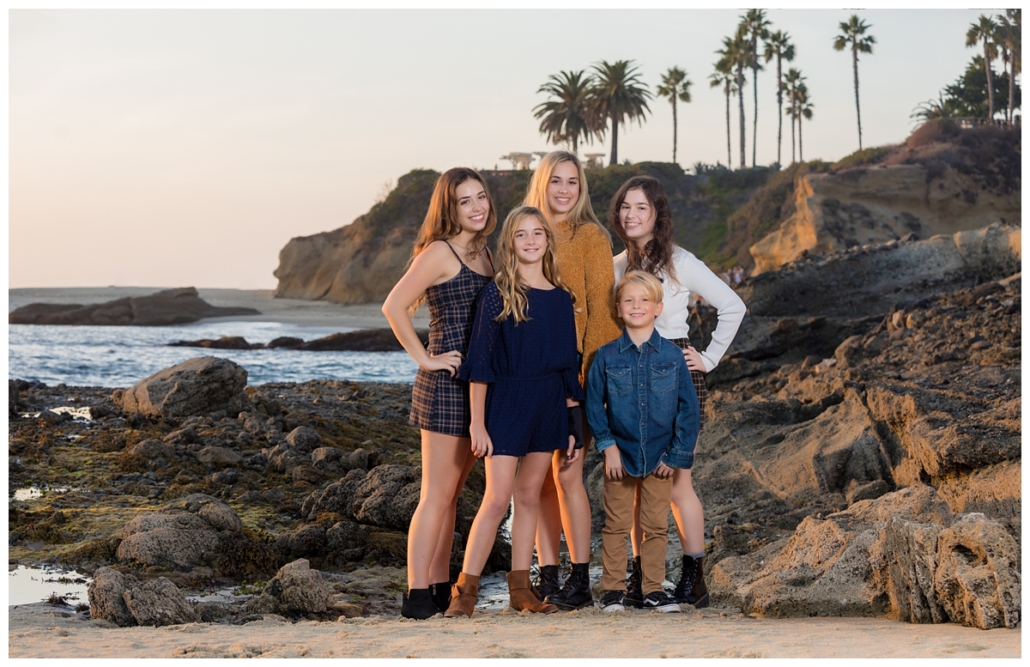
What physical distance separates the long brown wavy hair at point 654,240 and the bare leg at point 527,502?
3.31ft

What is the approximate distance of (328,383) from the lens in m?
14.7

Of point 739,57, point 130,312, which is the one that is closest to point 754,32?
point 739,57

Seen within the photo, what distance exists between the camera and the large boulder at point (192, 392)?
1019 cm

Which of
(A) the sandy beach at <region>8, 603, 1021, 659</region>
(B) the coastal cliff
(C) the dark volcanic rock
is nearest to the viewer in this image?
(A) the sandy beach at <region>8, 603, 1021, 659</region>

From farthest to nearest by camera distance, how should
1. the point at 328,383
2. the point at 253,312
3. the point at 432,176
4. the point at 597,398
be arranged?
1. the point at 432,176
2. the point at 253,312
3. the point at 328,383
4. the point at 597,398

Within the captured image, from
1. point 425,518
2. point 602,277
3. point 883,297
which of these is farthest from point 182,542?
point 883,297

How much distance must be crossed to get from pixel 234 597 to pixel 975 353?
7.92 metres

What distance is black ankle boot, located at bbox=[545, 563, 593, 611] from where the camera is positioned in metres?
4.49

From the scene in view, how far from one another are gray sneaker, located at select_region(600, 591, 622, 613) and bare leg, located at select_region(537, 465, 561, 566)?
0.31m

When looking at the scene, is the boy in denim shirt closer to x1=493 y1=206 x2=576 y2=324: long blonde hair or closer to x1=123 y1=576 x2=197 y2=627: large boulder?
x1=493 y1=206 x2=576 y2=324: long blonde hair

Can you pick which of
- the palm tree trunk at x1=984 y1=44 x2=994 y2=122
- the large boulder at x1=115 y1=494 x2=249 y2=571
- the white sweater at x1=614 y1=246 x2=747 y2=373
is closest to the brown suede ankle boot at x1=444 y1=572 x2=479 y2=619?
the white sweater at x1=614 y1=246 x2=747 y2=373

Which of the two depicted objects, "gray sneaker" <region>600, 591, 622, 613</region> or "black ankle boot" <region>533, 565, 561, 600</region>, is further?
"black ankle boot" <region>533, 565, 561, 600</region>

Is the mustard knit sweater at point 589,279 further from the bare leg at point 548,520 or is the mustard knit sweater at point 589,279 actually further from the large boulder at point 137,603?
the large boulder at point 137,603

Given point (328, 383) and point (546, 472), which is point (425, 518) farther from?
point (328, 383)
